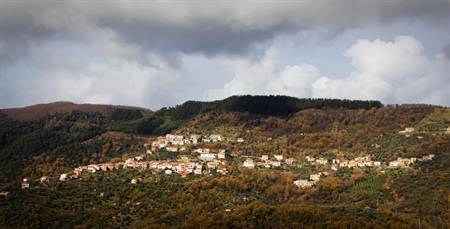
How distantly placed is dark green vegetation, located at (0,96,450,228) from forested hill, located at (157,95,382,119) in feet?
1.30

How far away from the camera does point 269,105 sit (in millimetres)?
145500

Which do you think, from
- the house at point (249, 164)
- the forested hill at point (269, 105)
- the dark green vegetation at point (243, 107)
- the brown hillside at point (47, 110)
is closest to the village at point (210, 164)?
the house at point (249, 164)

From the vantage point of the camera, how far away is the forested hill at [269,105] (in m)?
139

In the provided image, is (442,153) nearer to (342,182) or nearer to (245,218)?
(342,182)

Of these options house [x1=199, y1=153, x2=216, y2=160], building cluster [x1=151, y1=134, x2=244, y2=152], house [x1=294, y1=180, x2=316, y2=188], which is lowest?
house [x1=294, y1=180, x2=316, y2=188]

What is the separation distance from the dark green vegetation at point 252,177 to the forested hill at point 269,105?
395 mm

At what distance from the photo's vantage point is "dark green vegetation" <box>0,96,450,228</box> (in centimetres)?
6439

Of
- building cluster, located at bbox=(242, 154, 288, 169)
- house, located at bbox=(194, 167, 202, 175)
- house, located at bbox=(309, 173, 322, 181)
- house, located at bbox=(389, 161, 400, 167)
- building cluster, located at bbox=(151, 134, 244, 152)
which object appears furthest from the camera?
building cluster, located at bbox=(151, 134, 244, 152)

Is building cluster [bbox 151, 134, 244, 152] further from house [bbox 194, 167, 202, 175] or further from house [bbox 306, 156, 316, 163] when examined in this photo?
house [bbox 194, 167, 202, 175]

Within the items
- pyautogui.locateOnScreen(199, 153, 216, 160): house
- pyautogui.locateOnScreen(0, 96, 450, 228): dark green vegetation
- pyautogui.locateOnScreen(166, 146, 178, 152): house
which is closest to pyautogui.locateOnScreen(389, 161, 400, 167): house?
pyautogui.locateOnScreen(0, 96, 450, 228): dark green vegetation

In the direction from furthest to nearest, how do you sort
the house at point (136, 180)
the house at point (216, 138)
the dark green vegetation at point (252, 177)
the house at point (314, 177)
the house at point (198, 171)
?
the house at point (216, 138) < the house at point (198, 171) < the house at point (314, 177) < the house at point (136, 180) < the dark green vegetation at point (252, 177)

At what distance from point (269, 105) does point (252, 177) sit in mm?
63958

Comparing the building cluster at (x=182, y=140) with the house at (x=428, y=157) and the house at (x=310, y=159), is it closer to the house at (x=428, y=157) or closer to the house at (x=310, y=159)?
the house at (x=310, y=159)

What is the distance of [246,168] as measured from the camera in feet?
306
